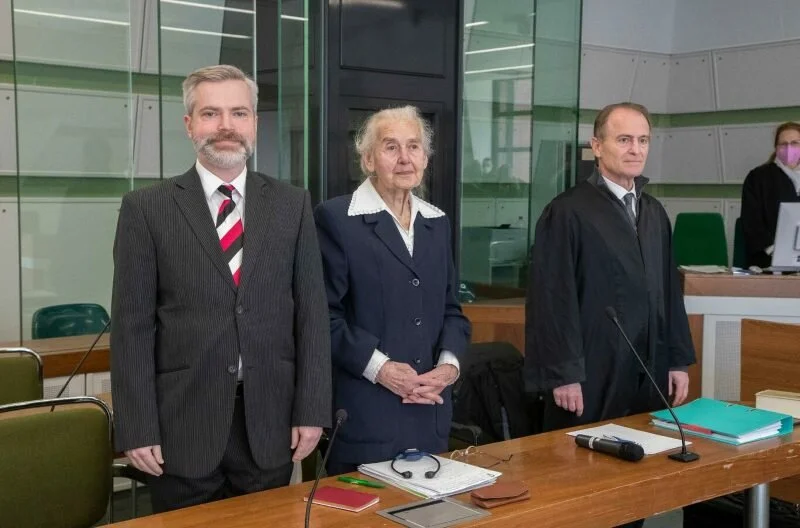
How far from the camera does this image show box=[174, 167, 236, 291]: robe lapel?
2018 mm

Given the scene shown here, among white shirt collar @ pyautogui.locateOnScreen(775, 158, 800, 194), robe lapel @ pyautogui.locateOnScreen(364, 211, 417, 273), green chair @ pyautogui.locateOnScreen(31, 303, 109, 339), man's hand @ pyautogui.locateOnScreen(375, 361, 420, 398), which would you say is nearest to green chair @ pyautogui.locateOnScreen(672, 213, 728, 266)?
white shirt collar @ pyautogui.locateOnScreen(775, 158, 800, 194)

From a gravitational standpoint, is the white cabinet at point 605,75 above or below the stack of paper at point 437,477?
above

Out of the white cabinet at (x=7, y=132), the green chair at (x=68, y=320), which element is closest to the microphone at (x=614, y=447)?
the green chair at (x=68, y=320)

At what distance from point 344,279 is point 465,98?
10.5ft

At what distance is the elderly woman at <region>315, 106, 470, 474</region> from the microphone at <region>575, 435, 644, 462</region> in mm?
356

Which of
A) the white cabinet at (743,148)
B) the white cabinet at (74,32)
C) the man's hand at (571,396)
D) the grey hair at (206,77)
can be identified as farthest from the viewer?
the white cabinet at (743,148)

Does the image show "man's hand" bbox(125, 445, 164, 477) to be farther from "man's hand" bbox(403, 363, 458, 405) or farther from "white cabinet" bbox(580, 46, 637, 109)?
"white cabinet" bbox(580, 46, 637, 109)

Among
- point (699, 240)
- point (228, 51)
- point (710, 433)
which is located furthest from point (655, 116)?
point (710, 433)

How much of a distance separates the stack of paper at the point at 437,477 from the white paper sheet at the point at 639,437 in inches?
17.4

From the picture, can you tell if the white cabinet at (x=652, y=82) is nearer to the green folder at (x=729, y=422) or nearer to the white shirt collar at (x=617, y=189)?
the white shirt collar at (x=617, y=189)

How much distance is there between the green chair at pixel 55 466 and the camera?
6.77ft

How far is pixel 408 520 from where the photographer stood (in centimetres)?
178

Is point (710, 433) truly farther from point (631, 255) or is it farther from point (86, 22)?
point (86, 22)

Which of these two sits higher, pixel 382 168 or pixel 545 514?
pixel 382 168
